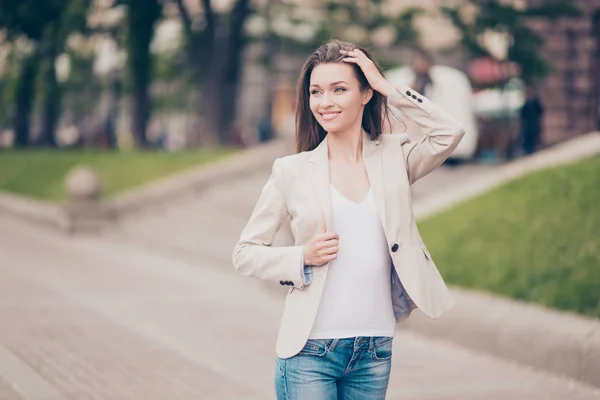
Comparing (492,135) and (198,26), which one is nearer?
(492,135)

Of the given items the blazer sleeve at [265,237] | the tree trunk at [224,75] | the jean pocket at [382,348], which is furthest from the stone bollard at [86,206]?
the jean pocket at [382,348]

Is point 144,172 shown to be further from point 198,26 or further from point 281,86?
point 281,86

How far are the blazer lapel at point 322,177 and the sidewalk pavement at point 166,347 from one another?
3.48 meters

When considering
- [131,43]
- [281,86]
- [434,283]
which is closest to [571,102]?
[131,43]

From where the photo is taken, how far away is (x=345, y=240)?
373 cm

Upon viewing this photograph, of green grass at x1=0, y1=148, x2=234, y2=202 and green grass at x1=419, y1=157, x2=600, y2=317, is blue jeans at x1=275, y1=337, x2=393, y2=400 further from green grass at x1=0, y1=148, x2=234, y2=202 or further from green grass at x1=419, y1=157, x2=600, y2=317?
green grass at x1=0, y1=148, x2=234, y2=202

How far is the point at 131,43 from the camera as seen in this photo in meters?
32.2

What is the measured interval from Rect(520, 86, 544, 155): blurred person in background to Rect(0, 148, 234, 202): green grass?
6.72 meters

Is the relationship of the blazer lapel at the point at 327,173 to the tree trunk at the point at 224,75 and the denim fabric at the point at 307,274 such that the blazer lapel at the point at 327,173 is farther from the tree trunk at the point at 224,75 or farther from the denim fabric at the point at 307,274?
the tree trunk at the point at 224,75

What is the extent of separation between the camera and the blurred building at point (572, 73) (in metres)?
25.1

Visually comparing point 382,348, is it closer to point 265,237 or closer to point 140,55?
point 265,237

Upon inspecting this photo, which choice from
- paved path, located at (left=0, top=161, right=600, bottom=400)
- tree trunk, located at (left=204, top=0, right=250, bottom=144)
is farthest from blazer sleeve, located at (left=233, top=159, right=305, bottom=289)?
tree trunk, located at (left=204, top=0, right=250, bottom=144)

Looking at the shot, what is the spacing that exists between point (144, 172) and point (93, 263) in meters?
9.45

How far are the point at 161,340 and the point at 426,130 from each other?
566cm
